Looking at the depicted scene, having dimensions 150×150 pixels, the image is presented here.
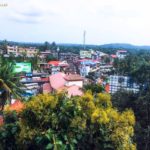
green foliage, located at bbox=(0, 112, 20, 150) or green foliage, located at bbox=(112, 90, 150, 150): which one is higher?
green foliage, located at bbox=(0, 112, 20, 150)

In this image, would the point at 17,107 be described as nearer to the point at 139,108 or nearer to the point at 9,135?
the point at 9,135

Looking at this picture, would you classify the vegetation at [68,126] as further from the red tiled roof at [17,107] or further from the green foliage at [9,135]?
the red tiled roof at [17,107]

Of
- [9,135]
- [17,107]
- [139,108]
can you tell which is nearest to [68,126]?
[9,135]

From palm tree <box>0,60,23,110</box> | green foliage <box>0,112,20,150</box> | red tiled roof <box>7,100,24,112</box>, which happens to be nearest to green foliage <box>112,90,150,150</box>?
red tiled roof <box>7,100,24,112</box>

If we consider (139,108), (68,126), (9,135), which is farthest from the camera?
(139,108)

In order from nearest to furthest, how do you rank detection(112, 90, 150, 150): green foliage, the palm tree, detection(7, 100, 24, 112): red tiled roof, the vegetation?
the vegetation < detection(7, 100, 24, 112): red tiled roof < the palm tree < detection(112, 90, 150, 150): green foliage

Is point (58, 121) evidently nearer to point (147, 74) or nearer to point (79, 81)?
point (147, 74)

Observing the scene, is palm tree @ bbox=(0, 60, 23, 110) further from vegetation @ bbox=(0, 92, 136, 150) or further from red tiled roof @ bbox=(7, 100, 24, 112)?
vegetation @ bbox=(0, 92, 136, 150)
